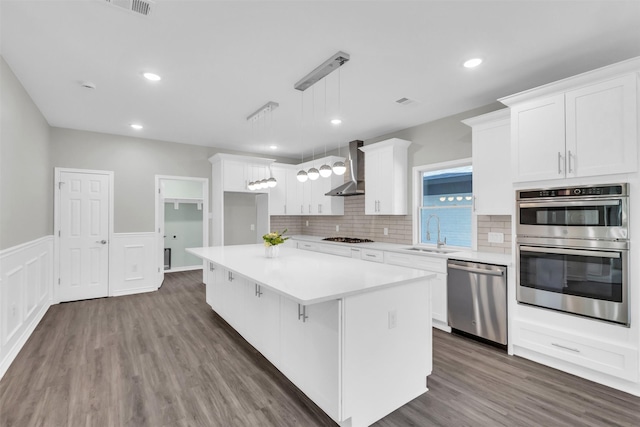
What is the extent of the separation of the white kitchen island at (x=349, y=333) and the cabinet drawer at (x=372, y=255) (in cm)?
159

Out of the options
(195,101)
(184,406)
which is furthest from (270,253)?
(195,101)

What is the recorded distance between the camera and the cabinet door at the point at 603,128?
2275 mm

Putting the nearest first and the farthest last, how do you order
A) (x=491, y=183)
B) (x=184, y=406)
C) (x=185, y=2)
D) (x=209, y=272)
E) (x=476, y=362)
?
(x=185, y=2), (x=184, y=406), (x=476, y=362), (x=491, y=183), (x=209, y=272)

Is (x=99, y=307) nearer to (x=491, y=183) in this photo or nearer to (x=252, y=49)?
(x=252, y=49)

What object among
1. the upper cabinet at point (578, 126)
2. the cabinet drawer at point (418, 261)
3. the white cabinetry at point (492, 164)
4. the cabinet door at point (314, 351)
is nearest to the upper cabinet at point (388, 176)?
the cabinet drawer at point (418, 261)

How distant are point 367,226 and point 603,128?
349cm

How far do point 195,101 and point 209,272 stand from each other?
7.34 feet

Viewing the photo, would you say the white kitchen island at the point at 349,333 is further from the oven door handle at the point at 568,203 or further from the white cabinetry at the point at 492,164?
the white cabinetry at the point at 492,164

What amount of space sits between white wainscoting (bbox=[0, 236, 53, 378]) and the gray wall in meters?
0.14

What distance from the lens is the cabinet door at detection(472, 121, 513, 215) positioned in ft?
10.7

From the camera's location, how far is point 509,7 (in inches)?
77.6

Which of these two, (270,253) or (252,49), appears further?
(270,253)

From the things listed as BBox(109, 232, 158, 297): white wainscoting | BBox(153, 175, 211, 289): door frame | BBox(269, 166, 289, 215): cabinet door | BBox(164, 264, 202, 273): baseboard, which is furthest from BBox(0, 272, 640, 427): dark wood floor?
BBox(164, 264, 202, 273): baseboard

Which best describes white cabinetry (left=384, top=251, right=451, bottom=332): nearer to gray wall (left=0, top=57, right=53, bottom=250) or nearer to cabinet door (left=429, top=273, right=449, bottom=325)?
cabinet door (left=429, top=273, right=449, bottom=325)
